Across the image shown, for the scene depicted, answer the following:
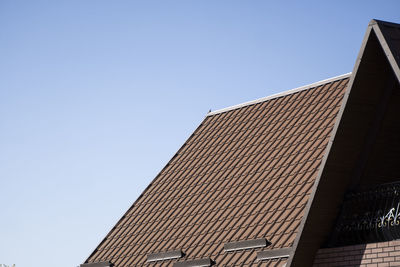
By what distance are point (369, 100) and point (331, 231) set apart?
102 inches

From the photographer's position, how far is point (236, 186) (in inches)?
656

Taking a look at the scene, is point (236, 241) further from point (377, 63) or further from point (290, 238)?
point (377, 63)

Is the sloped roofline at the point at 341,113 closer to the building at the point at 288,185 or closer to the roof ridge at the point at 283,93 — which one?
the building at the point at 288,185

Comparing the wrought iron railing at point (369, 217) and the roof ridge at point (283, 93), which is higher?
the roof ridge at point (283, 93)

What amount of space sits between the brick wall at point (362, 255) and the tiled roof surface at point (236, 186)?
139cm

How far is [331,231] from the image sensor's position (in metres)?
12.2

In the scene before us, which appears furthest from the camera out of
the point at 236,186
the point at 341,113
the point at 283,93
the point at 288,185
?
the point at 283,93

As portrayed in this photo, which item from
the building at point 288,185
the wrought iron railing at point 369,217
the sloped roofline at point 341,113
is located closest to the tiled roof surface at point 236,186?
the building at point 288,185

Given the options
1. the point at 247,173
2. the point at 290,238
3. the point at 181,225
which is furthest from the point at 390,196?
the point at 181,225

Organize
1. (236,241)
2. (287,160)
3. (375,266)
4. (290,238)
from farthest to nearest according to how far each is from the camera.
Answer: (287,160) < (236,241) < (290,238) < (375,266)

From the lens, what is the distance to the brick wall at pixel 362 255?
1077cm

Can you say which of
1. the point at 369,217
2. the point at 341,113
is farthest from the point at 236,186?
the point at 341,113

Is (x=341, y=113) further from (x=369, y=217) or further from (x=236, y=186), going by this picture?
(x=236, y=186)

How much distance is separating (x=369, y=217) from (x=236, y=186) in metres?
5.50
